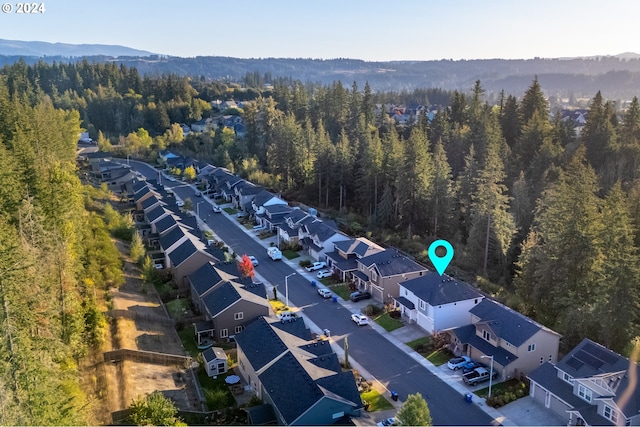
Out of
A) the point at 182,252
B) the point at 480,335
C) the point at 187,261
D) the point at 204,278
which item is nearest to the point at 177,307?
the point at 204,278

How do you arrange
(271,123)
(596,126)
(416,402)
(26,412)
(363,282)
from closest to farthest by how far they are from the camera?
(26,412) < (416,402) < (363,282) < (596,126) < (271,123)

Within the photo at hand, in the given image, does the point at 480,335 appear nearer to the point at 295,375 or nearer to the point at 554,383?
the point at 554,383

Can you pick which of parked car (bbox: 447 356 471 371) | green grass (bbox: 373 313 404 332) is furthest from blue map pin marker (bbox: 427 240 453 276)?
parked car (bbox: 447 356 471 371)

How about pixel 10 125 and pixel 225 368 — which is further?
pixel 10 125

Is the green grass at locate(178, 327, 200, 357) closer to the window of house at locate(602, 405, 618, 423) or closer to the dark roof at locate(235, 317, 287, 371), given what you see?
the dark roof at locate(235, 317, 287, 371)

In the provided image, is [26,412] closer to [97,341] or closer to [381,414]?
[97,341]

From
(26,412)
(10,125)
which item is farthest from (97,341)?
(10,125)

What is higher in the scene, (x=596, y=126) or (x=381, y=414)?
(x=596, y=126)
